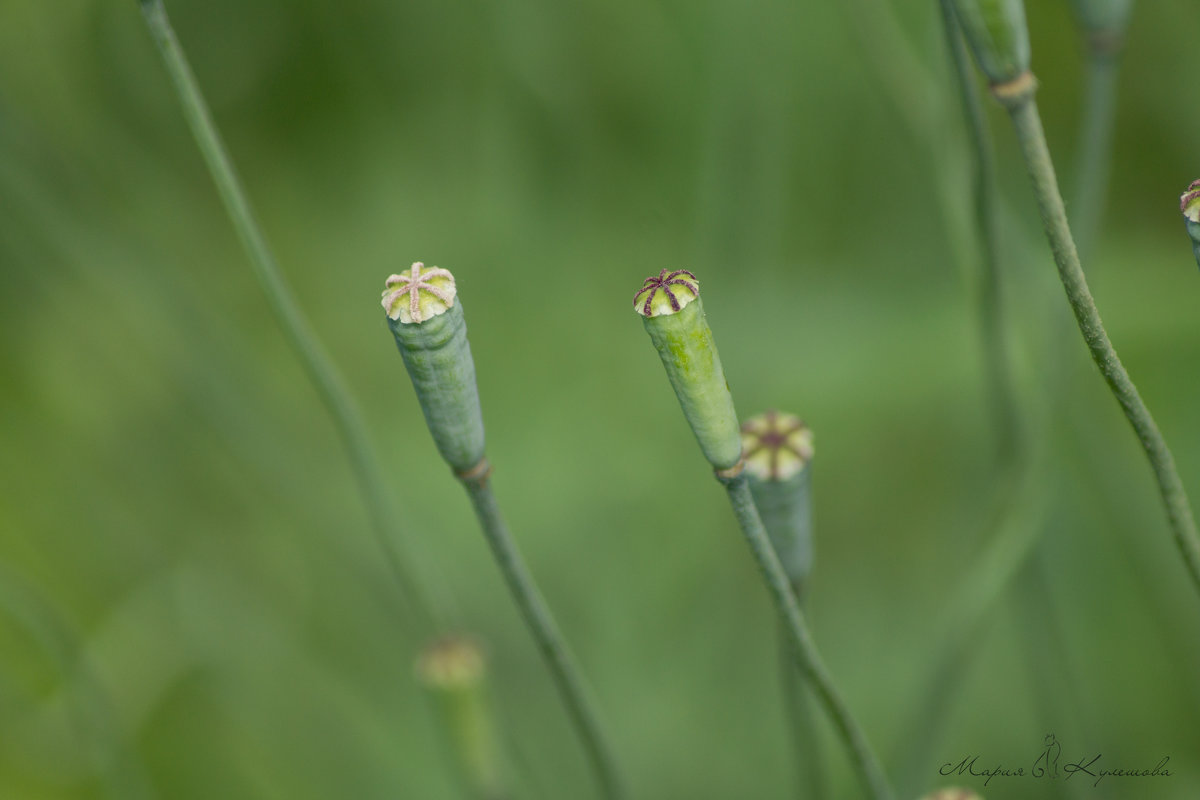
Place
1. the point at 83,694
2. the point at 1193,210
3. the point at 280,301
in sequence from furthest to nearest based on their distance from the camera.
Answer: the point at 83,694 < the point at 280,301 < the point at 1193,210

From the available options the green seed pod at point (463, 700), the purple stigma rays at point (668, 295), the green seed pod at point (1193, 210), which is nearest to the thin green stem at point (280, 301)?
the green seed pod at point (463, 700)

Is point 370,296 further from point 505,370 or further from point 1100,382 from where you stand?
point 1100,382

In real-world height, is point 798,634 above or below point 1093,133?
below

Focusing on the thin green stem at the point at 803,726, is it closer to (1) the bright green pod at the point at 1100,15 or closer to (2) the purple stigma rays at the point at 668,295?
(2) the purple stigma rays at the point at 668,295

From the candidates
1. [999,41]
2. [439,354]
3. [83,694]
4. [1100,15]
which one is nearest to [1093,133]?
[1100,15]

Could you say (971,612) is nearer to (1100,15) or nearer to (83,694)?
(1100,15)

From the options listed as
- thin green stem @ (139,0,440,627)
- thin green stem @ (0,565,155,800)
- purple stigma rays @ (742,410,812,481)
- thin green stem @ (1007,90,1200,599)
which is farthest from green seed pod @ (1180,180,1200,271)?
thin green stem @ (0,565,155,800)

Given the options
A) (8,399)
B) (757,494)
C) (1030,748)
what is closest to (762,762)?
(1030,748)
